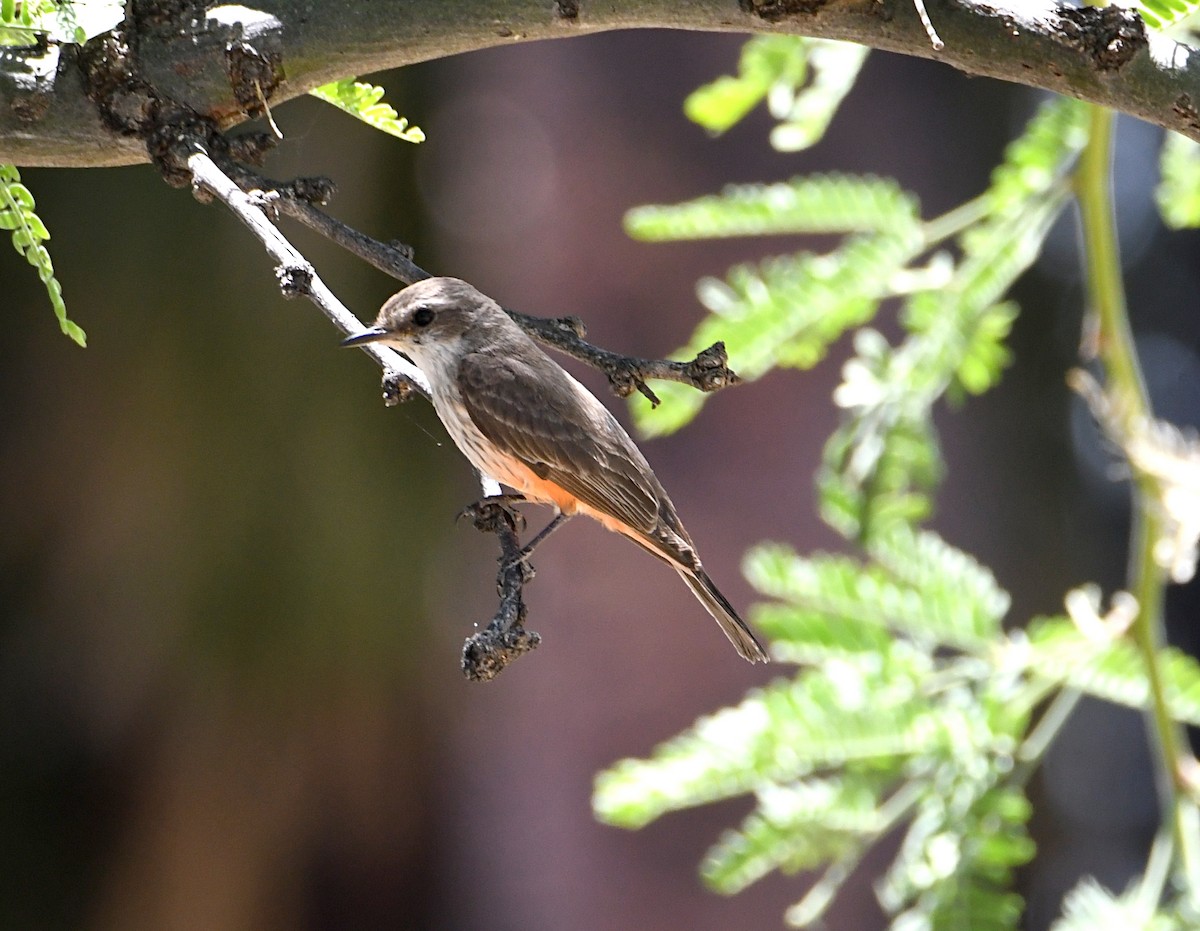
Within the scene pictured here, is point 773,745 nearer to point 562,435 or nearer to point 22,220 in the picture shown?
point 562,435

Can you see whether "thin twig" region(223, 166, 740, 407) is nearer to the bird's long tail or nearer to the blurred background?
the bird's long tail

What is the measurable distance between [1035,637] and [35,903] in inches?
170

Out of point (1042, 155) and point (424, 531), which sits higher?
point (1042, 155)

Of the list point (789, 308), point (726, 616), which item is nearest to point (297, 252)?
point (726, 616)

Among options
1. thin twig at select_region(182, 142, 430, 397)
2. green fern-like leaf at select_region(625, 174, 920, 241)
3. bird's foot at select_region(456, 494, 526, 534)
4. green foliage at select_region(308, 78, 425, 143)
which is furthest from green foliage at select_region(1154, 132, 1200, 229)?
thin twig at select_region(182, 142, 430, 397)

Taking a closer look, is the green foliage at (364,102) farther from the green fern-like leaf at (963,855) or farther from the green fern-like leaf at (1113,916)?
the green fern-like leaf at (1113,916)

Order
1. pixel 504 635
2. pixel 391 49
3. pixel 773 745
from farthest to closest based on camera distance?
pixel 773 745, pixel 391 49, pixel 504 635

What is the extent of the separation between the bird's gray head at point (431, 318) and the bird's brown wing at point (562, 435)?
0.08m

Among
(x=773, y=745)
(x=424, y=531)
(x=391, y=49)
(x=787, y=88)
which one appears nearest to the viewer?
(x=391, y=49)

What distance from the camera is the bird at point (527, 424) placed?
287 cm

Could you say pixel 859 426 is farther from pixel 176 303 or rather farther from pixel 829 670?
pixel 176 303

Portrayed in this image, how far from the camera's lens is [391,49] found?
167 cm

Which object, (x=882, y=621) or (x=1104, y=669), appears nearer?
(x=1104, y=669)

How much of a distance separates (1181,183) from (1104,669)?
1.21 m
